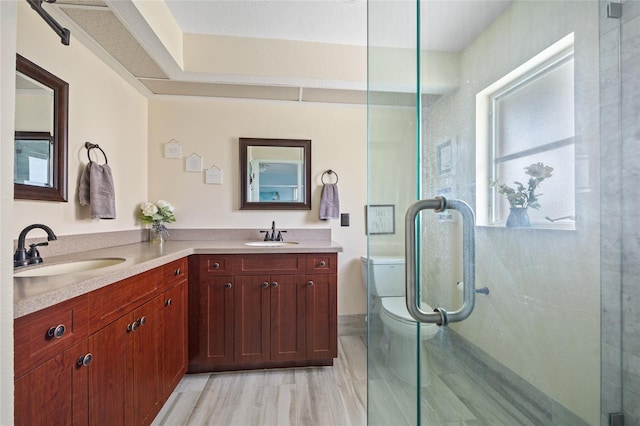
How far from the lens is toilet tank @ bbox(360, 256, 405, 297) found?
1039mm

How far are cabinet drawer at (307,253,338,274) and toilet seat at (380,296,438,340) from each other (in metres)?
0.94

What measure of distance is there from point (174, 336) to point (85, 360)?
0.81 m

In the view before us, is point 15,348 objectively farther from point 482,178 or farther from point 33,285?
point 482,178

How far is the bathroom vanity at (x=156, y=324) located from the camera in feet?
2.78

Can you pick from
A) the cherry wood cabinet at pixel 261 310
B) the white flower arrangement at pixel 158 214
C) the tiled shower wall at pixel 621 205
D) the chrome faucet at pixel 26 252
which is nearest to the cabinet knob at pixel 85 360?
the chrome faucet at pixel 26 252

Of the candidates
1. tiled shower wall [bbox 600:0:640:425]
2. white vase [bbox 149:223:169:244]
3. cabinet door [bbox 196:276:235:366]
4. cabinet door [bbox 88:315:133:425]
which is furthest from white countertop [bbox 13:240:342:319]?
tiled shower wall [bbox 600:0:640:425]

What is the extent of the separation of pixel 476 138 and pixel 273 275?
1.58 m

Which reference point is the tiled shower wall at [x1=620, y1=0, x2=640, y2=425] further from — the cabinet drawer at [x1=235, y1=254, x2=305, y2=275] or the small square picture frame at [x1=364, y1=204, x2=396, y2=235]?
the cabinet drawer at [x1=235, y1=254, x2=305, y2=275]

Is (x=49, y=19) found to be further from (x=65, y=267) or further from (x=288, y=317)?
(x=288, y=317)

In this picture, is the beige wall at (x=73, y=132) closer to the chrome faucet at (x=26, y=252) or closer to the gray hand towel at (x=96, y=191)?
the gray hand towel at (x=96, y=191)

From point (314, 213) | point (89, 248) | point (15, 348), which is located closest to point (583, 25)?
point (15, 348)

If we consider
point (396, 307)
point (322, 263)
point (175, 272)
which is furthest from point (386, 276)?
point (175, 272)

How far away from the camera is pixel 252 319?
2.04m

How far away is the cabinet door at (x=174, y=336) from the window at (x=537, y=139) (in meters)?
1.68
